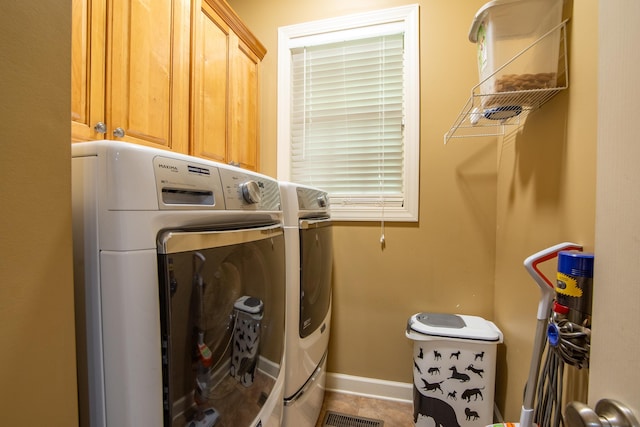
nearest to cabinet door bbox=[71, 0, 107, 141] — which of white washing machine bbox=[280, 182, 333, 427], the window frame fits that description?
white washing machine bbox=[280, 182, 333, 427]

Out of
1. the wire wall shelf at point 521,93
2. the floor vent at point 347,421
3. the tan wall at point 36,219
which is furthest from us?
the floor vent at point 347,421

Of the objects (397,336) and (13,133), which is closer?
(13,133)

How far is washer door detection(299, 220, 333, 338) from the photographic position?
1166 mm

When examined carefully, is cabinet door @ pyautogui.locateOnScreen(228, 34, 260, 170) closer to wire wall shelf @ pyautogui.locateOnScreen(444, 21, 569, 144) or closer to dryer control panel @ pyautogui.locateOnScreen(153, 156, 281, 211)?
dryer control panel @ pyautogui.locateOnScreen(153, 156, 281, 211)

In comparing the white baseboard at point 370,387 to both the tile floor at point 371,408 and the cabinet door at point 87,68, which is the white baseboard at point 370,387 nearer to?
the tile floor at point 371,408

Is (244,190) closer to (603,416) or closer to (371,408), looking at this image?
(603,416)

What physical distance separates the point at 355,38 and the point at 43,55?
74.0 inches

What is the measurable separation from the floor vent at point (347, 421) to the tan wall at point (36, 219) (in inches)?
59.6

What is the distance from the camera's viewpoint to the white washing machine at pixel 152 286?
47 cm

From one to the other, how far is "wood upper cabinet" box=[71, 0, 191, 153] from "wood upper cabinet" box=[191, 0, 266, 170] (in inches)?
2.8

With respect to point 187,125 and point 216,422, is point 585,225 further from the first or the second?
point 187,125

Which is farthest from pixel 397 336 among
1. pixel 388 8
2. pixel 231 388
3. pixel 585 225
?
pixel 388 8

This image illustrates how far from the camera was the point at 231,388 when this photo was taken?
680 millimetres

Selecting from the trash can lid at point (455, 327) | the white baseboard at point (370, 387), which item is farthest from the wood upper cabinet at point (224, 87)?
the white baseboard at point (370, 387)
